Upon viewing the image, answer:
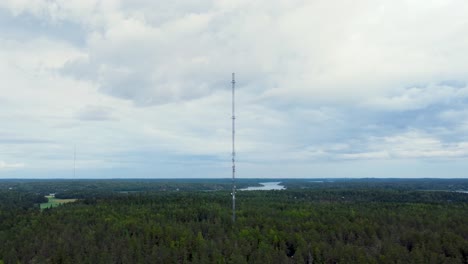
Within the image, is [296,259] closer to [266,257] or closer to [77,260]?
[266,257]

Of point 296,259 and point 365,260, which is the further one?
point 296,259

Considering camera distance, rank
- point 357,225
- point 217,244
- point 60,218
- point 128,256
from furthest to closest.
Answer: point 60,218, point 357,225, point 217,244, point 128,256

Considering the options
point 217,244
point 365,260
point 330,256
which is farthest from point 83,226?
point 365,260

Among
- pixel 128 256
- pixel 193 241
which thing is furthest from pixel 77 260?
pixel 193 241

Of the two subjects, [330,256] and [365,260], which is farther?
[330,256]

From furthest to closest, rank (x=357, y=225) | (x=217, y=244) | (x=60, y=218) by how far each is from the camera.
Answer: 1. (x=60, y=218)
2. (x=357, y=225)
3. (x=217, y=244)

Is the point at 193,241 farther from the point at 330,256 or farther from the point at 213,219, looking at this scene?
the point at 213,219

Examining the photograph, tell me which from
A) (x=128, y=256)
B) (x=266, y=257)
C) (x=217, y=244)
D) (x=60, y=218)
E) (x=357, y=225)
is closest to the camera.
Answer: (x=266, y=257)

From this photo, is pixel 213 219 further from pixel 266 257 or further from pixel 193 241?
pixel 266 257
